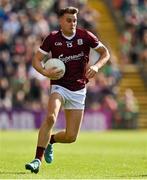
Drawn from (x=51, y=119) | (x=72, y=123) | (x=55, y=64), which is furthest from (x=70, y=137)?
(x=55, y=64)

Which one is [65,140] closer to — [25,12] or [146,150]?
[146,150]

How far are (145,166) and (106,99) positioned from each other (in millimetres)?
16825

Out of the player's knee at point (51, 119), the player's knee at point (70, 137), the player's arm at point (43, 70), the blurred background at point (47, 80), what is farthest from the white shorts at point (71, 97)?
the blurred background at point (47, 80)

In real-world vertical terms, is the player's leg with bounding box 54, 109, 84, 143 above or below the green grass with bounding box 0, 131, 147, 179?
above

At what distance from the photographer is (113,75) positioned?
1305 inches

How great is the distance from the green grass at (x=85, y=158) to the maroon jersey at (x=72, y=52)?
143 cm

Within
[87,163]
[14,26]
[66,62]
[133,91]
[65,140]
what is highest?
[66,62]

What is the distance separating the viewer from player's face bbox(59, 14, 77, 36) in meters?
13.7

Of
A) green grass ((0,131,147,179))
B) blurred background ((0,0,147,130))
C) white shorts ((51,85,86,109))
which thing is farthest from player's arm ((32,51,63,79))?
blurred background ((0,0,147,130))

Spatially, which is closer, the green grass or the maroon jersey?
the green grass

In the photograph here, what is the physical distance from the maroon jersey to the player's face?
0.17 metres

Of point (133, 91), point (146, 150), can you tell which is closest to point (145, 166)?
point (146, 150)

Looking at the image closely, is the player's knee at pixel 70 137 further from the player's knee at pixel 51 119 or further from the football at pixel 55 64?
the football at pixel 55 64

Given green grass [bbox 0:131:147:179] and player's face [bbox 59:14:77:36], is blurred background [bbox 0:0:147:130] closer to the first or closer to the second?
green grass [bbox 0:131:147:179]
